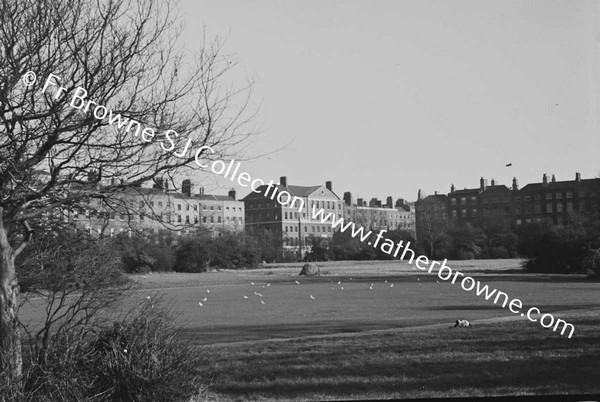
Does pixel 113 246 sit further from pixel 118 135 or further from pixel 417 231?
pixel 417 231

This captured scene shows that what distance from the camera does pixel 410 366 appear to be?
1127cm

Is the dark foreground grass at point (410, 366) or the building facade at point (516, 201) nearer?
the dark foreground grass at point (410, 366)

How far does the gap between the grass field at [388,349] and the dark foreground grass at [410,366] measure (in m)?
0.02

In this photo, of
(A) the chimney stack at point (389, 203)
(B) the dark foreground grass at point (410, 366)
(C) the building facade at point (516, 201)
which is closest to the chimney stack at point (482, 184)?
(C) the building facade at point (516, 201)

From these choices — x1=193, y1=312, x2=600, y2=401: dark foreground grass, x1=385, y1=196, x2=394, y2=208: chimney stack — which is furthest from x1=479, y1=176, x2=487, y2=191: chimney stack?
x1=385, y1=196, x2=394, y2=208: chimney stack

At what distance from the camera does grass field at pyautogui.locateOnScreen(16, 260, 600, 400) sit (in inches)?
388

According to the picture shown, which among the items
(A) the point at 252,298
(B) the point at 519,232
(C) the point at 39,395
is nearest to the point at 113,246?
(C) the point at 39,395

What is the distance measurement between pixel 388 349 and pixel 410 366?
1820 millimetres

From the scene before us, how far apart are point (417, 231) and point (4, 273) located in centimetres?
2856

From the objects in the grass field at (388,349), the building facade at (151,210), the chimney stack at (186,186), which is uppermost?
the chimney stack at (186,186)

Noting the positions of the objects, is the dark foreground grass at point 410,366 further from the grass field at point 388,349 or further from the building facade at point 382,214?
the building facade at point 382,214

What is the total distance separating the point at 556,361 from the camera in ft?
37.4

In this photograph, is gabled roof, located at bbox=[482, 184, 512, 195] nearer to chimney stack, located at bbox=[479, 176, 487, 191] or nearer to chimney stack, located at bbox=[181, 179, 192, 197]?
chimney stack, located at bbox=[479, 176, 487, 191]

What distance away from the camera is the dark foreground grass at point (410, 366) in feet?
31.6
